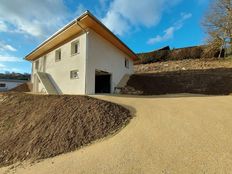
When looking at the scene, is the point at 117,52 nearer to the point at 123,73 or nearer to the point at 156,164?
the point at 123,73

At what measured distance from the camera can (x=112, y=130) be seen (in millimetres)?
5070

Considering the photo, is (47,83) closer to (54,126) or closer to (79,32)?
(79,32)

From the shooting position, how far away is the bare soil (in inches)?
717

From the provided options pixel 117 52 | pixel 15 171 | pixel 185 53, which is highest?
pixel 185 53

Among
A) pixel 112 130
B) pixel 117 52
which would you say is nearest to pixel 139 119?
pixel 112 130

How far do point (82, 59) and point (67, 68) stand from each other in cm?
206

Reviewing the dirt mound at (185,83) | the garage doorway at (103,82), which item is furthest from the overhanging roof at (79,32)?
the dirt mound at (185,83)

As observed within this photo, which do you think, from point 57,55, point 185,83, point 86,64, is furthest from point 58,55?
point 185,83

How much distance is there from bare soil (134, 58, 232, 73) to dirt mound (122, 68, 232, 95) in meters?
1.90

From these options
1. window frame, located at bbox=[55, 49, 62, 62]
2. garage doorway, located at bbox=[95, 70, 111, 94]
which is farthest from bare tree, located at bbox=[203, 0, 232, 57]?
window frame, located at bbox=[55, 49, 62, 62]

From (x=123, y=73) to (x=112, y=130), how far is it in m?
11.5

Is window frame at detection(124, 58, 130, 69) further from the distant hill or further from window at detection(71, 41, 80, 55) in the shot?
window at detection(71, 41, 80, 55)

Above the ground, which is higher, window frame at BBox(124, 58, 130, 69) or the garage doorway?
window frame at BBox(124, 58, 130, 69)

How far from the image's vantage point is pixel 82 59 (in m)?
10.6
